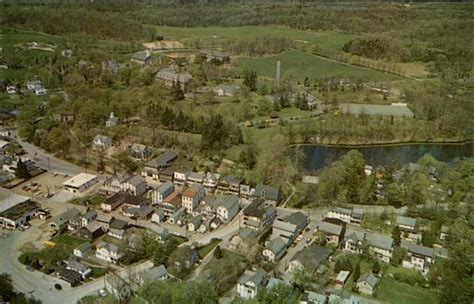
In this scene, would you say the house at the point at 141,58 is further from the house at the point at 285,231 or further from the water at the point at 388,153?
A: the house at the point at 285,231

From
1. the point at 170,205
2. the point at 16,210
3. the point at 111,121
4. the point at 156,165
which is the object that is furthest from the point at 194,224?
the point at 111,121

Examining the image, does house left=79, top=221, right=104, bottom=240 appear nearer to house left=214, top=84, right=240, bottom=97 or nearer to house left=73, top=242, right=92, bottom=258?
house left=73, top=242, right=92, bottom=258

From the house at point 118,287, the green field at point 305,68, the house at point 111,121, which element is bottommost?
the house at point 118,287

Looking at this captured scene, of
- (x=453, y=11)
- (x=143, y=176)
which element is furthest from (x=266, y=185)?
(x=453, y=11)

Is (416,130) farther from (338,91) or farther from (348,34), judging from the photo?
(348,34)

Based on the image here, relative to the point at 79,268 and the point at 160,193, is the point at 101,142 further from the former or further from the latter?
the point at 79,268

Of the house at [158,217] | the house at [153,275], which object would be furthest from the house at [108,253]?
the house at [158,217]
